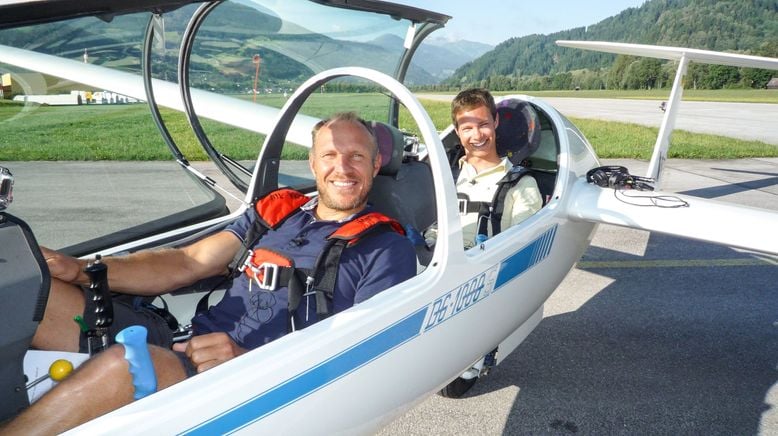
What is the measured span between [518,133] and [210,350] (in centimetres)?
239

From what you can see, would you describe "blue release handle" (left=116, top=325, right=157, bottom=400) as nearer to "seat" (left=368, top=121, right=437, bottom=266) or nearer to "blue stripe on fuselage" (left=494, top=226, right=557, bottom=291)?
"seat" (left=368, top=121, right=437, bottom=266)

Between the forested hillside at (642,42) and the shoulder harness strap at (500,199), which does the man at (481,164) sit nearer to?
the shoulder harness strap at (500,199)

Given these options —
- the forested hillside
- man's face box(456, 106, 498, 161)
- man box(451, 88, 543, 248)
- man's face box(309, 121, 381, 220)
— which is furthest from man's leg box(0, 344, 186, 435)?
the forested hillside

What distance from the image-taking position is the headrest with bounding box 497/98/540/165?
145 inches

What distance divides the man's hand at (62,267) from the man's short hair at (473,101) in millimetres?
2160

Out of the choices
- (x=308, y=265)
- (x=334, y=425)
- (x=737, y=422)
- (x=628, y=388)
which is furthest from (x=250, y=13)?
(x=737, y=422)

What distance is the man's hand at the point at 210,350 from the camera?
6.61ft

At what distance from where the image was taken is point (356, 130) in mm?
2473

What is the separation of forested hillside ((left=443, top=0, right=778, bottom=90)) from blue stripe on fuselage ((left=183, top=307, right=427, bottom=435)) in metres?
72.2

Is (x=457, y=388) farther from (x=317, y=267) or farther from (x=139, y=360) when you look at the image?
(x=139, y=360)

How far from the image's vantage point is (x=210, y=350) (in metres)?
2.03

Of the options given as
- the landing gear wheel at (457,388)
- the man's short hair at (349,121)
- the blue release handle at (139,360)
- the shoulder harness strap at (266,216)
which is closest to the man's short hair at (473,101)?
the man's short hair at (349,121)

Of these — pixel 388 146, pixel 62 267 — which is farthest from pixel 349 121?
pixel 62 267

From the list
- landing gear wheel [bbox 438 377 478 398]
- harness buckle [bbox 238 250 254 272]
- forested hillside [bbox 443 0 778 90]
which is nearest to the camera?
harness buckle [bbox 238 250 254 272]
